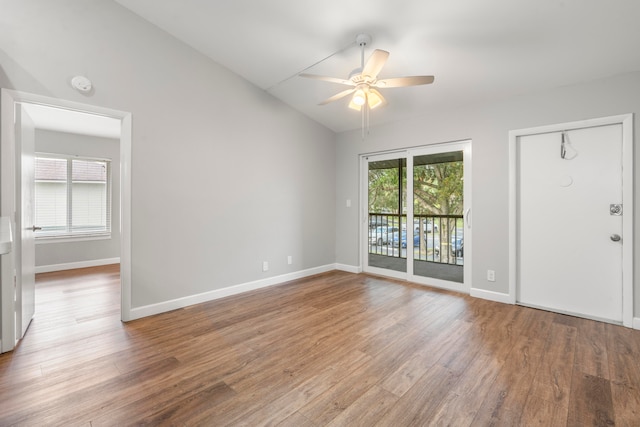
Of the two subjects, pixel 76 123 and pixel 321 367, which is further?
pixel 76 123

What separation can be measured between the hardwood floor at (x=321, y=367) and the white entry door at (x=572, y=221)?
0.92ft

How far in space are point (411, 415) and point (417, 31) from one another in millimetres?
2963

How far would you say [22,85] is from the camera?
2389 mm

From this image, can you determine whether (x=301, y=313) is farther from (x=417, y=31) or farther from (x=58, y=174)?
(x=58, y=174)

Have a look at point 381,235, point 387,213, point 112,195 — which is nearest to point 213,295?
point 381,235

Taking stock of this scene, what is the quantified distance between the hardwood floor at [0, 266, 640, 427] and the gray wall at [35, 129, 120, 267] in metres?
2.25

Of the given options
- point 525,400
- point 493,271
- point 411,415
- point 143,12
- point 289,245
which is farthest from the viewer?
point 289,245

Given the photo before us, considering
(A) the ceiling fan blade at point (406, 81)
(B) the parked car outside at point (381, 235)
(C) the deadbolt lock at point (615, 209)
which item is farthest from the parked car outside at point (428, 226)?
(A) the ceiling fan blade at point (406, 81)

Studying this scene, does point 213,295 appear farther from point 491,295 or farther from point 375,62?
point 491,295

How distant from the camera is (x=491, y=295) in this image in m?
3.60

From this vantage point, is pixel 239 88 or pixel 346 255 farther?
pixel 346 255

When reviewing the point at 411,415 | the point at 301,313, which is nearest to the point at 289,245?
the point at 301,313

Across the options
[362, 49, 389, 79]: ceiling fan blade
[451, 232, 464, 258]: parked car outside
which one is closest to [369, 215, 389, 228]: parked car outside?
[451, 232, 464, 258]: parked car outside

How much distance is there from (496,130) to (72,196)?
713 cm
